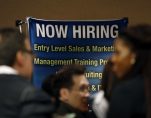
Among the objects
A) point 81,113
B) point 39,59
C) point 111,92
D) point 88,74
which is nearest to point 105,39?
point 88,74

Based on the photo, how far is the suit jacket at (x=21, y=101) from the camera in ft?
6.52

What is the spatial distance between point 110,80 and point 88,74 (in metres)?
2.05

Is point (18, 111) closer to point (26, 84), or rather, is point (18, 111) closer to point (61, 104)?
point (26, 84)

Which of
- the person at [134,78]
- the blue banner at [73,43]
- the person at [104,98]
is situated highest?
the person at [134,78]

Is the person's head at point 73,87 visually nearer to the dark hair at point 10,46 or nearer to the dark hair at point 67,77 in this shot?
the dark hair at point 67,77

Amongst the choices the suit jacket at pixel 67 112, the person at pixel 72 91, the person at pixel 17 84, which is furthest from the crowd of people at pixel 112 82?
the person at pixel 72 91

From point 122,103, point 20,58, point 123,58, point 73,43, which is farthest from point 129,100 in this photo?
point 73,43

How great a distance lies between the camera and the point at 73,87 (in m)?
2.54

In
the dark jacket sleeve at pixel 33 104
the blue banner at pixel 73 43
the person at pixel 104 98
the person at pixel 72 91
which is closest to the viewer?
the dark jacket sleeve at pixel 33 104

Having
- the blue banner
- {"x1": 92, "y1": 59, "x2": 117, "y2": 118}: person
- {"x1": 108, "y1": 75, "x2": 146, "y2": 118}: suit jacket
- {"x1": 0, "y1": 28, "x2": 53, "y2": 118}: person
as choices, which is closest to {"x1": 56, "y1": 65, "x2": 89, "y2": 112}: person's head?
{"x1": 92, "y1": 59, "x2": 117, "y2": 118}: person

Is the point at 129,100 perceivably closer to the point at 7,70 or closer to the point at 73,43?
the point at 7,70

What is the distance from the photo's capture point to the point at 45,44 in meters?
4.33

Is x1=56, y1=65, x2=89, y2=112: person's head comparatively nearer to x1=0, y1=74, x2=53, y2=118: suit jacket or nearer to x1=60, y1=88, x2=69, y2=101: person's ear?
x1=60, y1=88, x2=69, y2=101: person's ear

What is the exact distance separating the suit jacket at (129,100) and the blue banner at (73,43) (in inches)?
88.7
